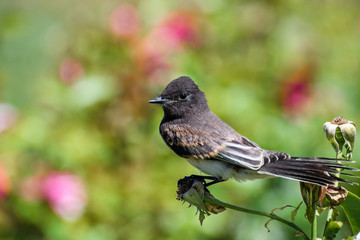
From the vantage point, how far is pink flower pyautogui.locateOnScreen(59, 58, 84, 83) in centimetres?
450

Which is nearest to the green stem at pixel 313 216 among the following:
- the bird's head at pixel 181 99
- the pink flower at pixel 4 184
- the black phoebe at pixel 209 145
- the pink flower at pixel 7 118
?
the black phoebe at pixel 209 145

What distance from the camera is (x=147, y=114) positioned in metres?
4.32

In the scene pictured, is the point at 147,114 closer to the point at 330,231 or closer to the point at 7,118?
the point at 7,118

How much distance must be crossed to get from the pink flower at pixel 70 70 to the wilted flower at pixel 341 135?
3.19 meters

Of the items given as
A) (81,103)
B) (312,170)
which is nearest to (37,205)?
(81,103)

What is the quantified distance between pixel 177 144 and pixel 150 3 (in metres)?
2.63

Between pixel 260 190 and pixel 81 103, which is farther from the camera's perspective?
pixel 81 103

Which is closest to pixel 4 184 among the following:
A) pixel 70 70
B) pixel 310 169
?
pixel 70 70

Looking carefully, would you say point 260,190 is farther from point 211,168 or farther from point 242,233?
point 211,168

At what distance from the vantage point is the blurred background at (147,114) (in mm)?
3904

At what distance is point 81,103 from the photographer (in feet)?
14.3

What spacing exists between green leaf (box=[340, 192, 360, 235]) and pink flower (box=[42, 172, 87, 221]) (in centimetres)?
251

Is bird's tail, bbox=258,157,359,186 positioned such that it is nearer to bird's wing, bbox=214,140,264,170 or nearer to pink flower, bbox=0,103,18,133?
bird's wing, bbox=214,140,264,170

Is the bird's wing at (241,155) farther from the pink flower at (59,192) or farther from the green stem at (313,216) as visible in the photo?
the pink flower at (59,192)
